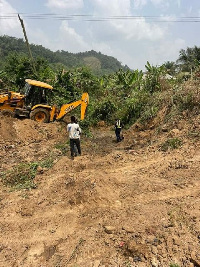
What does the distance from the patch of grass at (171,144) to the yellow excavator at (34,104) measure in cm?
449

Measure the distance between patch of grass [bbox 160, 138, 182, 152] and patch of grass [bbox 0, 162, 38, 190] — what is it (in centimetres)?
380

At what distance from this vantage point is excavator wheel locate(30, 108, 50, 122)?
1128 centimetres

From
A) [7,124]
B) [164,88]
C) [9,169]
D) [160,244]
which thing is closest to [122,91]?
[164,88]

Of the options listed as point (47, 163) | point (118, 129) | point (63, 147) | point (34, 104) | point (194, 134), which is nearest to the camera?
point (47, 163)

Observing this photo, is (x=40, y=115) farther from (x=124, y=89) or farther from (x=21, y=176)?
(x=124, y=89)

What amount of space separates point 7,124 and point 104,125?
489 centimetres

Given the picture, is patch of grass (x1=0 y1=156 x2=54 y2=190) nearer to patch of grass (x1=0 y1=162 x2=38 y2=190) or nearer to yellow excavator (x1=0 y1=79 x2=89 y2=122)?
patch of grass (x1=0 y1=162 x2=38 y2=190)

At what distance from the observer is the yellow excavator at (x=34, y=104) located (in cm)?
1126

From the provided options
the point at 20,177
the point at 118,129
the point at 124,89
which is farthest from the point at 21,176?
the point at 124,89

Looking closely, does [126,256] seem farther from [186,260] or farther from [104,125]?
[104,125]

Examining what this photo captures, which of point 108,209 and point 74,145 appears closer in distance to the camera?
point 108,209

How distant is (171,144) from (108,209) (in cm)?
363

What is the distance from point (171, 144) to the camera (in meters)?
7.73

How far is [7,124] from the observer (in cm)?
1018
